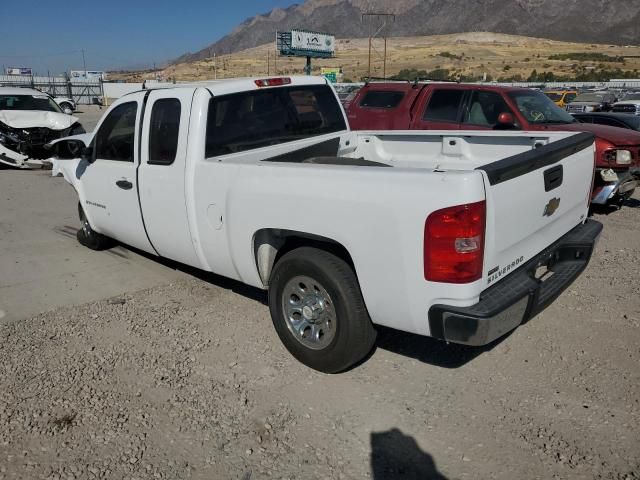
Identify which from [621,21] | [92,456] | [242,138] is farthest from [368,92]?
[621,21]

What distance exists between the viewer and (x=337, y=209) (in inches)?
124

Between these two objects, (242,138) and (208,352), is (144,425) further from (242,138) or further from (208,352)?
(242,138)

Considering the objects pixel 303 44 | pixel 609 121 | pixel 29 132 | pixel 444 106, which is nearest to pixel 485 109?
pixel 444 106

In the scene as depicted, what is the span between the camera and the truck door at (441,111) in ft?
27.8

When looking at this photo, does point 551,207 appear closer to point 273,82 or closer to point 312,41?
point 273,82

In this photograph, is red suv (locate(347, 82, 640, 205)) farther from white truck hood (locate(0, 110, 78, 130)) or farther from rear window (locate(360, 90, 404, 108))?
white truck hood (locate(0, 110, 78, 130))

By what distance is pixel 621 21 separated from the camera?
19188cm

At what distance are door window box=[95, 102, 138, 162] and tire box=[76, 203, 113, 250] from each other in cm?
127

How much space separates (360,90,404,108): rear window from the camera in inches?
363

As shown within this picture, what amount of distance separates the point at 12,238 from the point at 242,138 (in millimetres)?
4274

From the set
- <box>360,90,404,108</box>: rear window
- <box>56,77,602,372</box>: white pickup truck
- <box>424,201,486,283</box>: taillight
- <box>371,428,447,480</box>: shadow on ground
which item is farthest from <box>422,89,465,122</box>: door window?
<box>371,428,447,480</box>: shadow on ground

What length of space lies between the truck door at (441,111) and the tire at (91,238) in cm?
496

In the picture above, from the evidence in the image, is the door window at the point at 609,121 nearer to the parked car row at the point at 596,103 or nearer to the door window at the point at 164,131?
the parked car row at the point at 596,103

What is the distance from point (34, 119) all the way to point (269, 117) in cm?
1036
